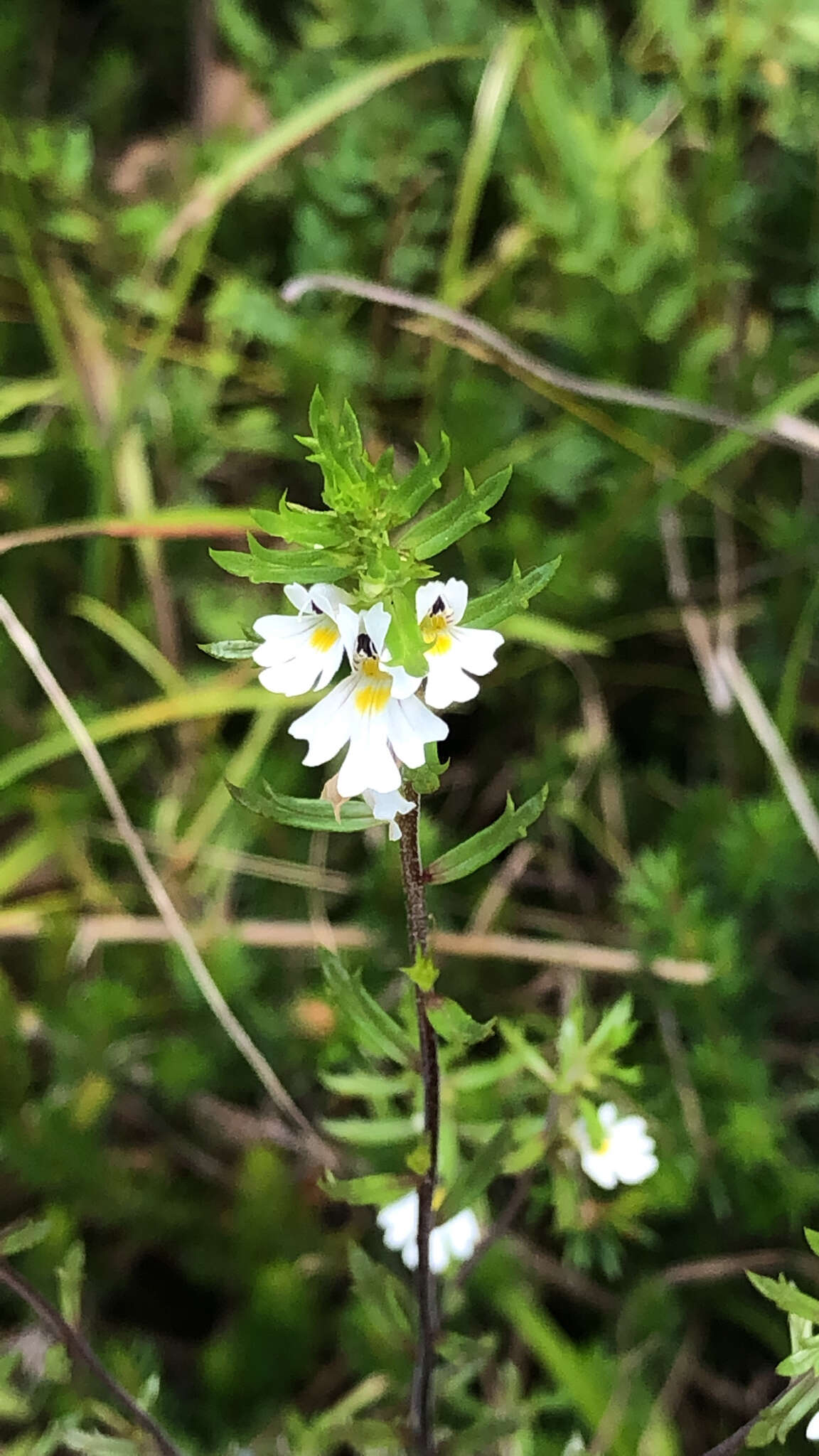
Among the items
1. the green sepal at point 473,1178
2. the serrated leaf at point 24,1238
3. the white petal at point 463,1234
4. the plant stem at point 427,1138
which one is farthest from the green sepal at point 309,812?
the white petal at point 463,1234

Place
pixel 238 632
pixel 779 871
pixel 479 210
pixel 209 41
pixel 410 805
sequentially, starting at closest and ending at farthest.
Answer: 1. pixel 410 805
2. pixel 779 871
3. pixel 238 632
4. pixel 479 210
5. pixel 209 41

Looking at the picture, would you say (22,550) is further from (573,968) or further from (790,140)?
(790,140)

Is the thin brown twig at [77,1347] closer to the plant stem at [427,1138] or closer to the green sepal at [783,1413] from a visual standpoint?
the plant stem at [427,1138]

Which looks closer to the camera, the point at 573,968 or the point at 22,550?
the point at 573,968

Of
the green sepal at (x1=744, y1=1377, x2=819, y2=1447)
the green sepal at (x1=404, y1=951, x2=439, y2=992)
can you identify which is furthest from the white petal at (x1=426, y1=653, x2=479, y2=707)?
the green sepal at (x1=744, y1=1377, x2=819, y2=1447)

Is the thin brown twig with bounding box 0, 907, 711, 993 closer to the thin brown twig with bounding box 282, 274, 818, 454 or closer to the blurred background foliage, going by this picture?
the blurred background foliage

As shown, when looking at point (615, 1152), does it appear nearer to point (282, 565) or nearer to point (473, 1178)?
point (473, 1178)

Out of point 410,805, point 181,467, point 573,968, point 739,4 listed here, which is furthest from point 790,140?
point 410,805
